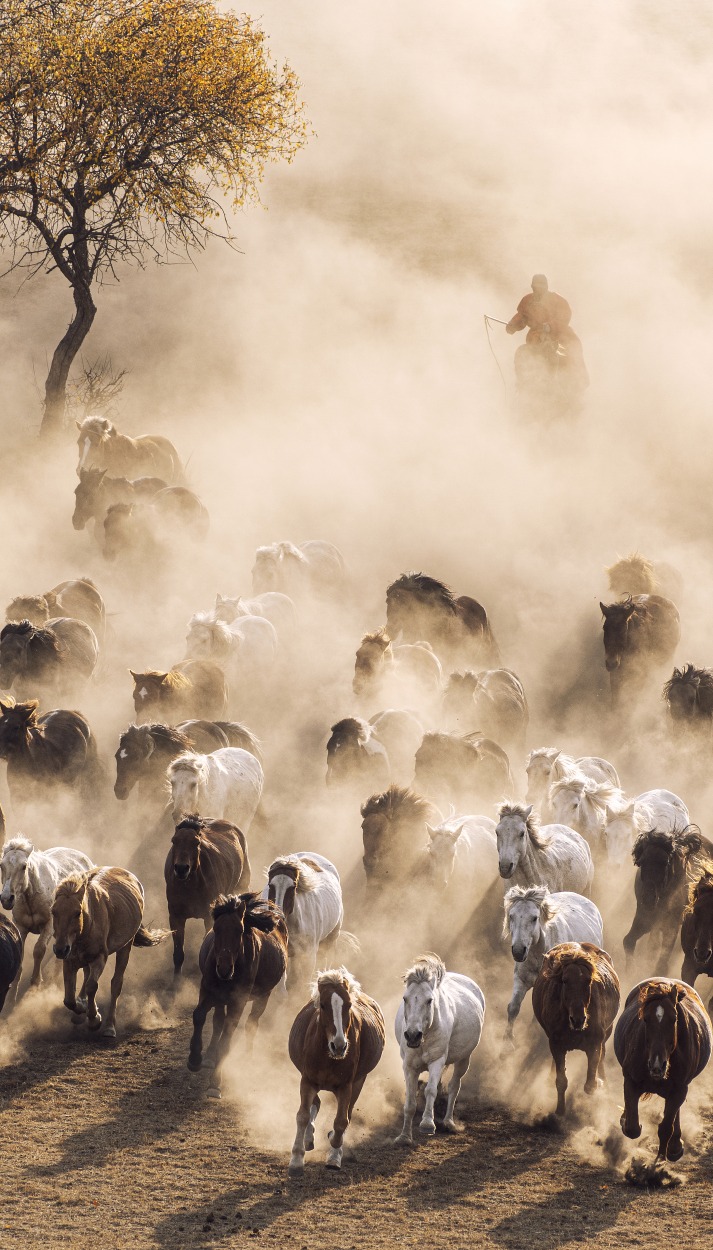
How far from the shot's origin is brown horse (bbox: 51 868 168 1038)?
39.3 ft

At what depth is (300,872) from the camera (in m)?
12.7

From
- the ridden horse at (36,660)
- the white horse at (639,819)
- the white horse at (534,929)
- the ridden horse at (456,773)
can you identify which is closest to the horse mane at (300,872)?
→ the white horse at (534,929)

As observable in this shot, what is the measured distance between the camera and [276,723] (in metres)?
19.3

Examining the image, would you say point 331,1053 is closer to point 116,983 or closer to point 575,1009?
point 575,1009

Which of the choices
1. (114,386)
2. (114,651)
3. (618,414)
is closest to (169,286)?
(114,386)

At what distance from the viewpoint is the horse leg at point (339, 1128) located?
10195 mm

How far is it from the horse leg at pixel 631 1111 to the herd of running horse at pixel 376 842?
0.02 meters

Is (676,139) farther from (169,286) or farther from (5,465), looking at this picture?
(5,465)

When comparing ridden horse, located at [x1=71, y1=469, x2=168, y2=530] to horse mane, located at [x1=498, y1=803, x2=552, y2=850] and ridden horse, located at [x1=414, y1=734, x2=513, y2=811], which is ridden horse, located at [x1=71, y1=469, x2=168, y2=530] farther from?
horse mane, located at [x1=498, y1=803, x2=552, y2=850]

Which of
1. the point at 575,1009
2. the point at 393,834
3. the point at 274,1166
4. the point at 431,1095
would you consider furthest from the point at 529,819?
the point at 274,1166

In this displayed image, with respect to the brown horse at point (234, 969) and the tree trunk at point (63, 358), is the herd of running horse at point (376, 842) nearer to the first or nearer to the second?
the brown horse at point (234, 969)

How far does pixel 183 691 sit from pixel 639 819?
5.83m

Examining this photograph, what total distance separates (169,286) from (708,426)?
1851cm

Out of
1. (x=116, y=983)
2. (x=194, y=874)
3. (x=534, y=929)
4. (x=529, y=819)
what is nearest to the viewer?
(x=534, y=929)
